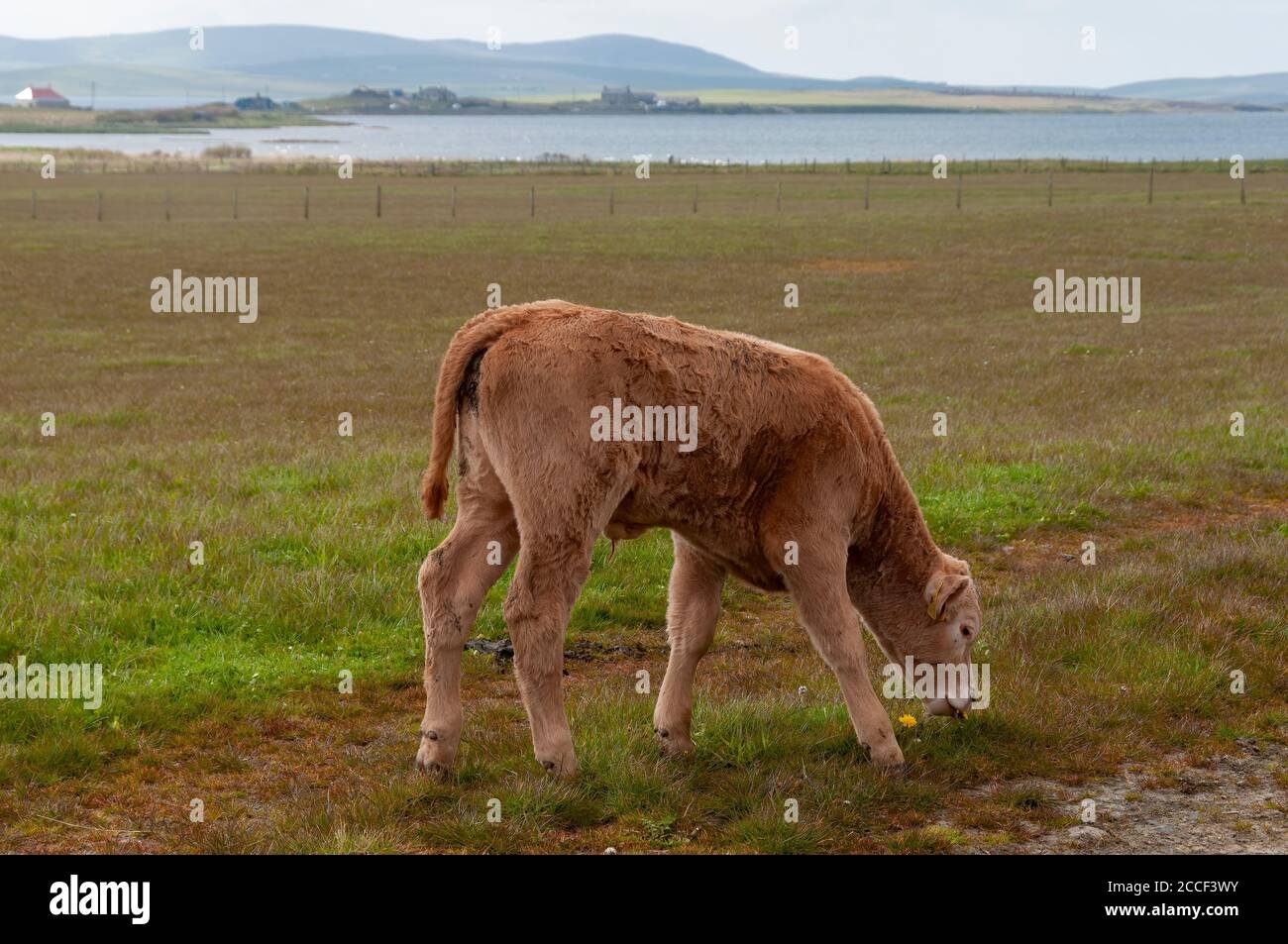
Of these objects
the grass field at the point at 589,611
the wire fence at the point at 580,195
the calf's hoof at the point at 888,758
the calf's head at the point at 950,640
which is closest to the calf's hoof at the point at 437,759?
the grass field at the point at 589,611

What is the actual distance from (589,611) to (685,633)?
2282 millimetres

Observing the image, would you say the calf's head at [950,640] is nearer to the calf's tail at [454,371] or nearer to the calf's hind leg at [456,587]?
the calf's hind leg at [456,587]

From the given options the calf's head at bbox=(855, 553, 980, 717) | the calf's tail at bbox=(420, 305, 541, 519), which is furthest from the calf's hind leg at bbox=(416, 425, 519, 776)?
the calf's head at bbox=(855, 553, 980, 717)

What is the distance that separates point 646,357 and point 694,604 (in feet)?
4.77

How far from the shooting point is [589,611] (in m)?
8.77

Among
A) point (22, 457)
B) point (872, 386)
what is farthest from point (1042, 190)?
point (22, 457)

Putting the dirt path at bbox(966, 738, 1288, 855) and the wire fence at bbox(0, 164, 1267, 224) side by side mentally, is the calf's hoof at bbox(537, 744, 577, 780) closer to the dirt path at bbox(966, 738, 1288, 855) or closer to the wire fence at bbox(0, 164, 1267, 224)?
the dirt path at bbox(966, 738, 1288, 855)

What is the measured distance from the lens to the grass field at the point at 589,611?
580 cm

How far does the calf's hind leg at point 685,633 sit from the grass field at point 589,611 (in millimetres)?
143

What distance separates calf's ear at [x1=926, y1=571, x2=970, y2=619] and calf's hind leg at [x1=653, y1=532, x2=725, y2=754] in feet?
3.47

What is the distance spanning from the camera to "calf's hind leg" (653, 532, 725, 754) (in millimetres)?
6402

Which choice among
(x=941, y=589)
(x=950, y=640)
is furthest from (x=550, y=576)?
(x=950, y=640)

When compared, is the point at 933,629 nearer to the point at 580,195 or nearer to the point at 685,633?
the point at 685,633
